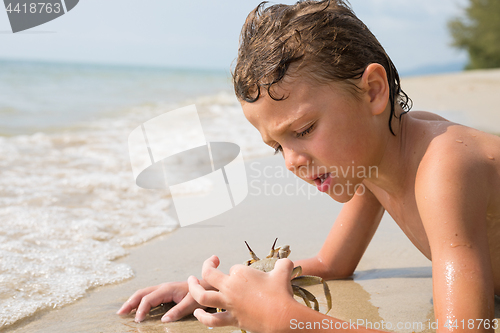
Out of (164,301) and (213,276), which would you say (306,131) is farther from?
(164,301)

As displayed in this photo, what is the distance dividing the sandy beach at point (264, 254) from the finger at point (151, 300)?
41 mm

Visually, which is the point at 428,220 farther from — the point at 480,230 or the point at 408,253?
the point at 408,253

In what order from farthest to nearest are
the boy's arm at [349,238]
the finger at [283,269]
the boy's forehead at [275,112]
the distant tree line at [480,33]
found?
1. the distant tree line at [480,33]
2. the boy's arm at [349,238]
3. the boy's forehead at [275,112]
4. the finger at [283,269]

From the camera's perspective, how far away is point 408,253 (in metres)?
2.79

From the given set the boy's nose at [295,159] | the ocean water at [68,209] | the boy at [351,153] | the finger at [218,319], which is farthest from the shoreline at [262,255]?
the boy's nose at [295,159]

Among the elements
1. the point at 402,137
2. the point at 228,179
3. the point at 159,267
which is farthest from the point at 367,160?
the point at 228,179

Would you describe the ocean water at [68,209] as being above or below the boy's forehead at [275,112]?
below

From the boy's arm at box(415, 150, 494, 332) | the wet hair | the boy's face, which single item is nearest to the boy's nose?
the boy's face

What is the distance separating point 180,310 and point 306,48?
1.24m

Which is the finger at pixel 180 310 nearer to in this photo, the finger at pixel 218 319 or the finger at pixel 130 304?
the finger at pixel 130 304

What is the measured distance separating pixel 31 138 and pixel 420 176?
653 cm

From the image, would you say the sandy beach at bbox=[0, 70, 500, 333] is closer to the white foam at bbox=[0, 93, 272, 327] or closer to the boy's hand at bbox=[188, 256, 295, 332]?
the white foam at bbox=[0, 93, 272, 327]

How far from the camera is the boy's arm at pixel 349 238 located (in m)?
2.36

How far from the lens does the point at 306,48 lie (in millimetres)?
1668
